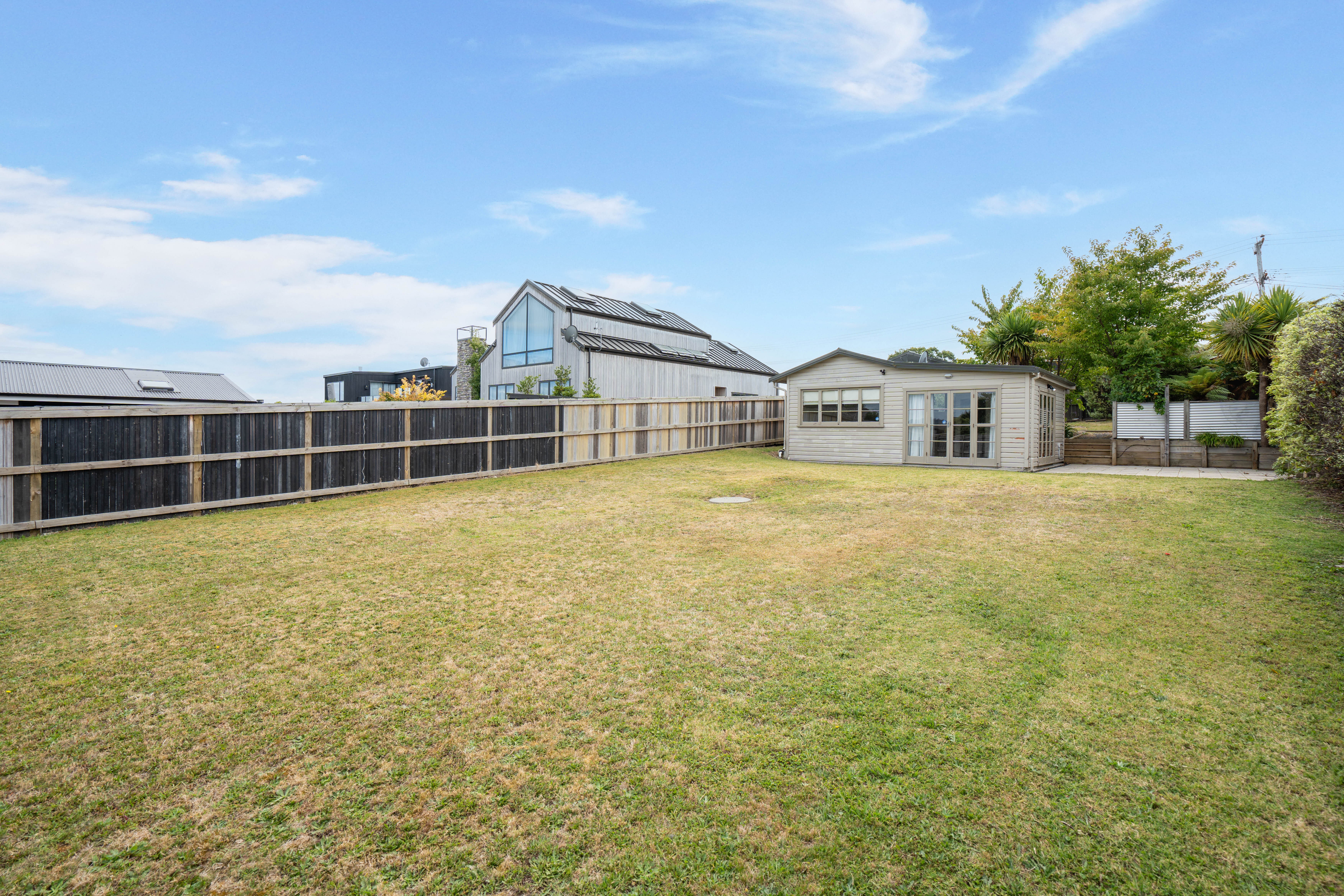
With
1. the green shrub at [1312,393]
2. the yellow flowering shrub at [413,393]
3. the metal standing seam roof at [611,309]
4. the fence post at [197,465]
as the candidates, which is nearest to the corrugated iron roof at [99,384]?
the yellow flowering shrub at [413,393]

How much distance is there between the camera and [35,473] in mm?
7004

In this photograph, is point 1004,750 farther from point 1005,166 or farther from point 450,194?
point 1005,166

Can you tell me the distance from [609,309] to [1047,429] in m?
17.6

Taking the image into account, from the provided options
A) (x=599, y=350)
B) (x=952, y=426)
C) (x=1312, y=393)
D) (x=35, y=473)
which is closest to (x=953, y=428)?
(x=952, y=426)

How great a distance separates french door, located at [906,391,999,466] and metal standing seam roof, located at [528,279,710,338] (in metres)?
13.5

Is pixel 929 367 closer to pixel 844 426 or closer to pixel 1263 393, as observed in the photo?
pixel 844 426

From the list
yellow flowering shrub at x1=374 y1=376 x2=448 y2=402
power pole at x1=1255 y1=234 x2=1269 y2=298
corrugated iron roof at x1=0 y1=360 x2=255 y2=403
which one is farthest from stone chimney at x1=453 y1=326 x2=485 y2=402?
power pole at x1=1255 y1=234 x2=1269 y2=298

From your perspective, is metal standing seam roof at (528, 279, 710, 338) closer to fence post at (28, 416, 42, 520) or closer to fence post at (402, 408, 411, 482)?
fence post at (402, 408, 411, 482)

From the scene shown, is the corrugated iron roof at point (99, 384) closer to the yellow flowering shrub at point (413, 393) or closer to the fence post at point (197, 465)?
the yellow flowering shrub at point (413, 393)

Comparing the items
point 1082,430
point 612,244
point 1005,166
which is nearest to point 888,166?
point 1005,166

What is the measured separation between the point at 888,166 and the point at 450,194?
1538 centimetres

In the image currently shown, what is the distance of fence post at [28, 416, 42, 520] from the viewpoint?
6.99m

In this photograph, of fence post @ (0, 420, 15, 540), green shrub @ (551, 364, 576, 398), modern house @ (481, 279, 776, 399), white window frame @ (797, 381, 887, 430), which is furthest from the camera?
modern house @ (481, 279, 776, 399)

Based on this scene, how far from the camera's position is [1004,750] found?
2502 mm
